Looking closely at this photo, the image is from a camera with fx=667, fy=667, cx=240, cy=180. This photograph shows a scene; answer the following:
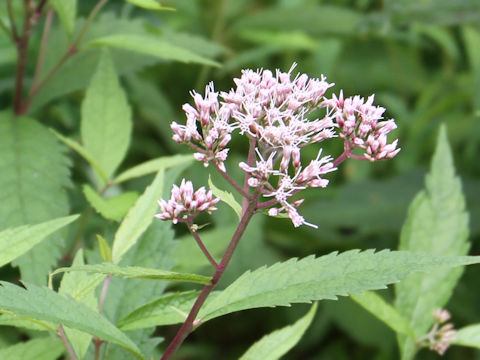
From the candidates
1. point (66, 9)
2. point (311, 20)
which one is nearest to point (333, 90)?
point (311, 20)

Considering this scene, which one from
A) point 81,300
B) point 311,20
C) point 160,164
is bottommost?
point 81,300

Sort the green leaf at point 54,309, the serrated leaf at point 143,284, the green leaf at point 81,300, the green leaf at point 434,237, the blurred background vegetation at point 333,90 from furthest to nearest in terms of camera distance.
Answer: the blurred background vegetation at point 333,90 < the green leaf at point 434,237 < the serrated leaf at point 143,284 < the green leaf at point 81,300 < the green leaf at point 54,309

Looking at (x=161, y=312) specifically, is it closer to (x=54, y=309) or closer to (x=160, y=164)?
(x=54, y=309)

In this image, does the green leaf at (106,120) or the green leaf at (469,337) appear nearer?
the green leaf at (469,337)

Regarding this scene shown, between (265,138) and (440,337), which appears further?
(440,337)

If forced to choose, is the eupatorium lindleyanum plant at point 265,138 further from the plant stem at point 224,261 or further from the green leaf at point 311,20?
the green leaf at point 311,20

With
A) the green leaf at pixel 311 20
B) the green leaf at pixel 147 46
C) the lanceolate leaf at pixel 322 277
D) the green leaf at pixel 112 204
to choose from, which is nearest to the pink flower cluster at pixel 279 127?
the lanceolate leaf at pixel 322 277
